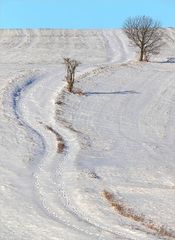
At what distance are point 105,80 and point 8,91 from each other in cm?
1315

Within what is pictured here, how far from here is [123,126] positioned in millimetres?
45344

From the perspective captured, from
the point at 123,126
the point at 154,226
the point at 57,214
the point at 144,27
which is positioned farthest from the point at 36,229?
the point at 144,27

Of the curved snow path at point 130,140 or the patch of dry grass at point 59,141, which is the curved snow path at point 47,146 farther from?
the curved snow path at point 130,140

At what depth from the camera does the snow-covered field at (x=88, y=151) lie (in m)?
22.6

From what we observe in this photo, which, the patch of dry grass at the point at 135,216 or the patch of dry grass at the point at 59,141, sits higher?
the patch of dry grass at the point at 135,216

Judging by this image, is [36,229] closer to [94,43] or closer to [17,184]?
[17,184]

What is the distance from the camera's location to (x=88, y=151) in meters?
37.0

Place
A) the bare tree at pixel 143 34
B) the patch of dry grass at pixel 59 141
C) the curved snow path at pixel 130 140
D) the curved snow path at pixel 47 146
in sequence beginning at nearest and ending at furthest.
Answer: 1. the curved snow path at pixel 47 146
2. the curved snow path at pixel 130 140
3. the patch of dry grass at pixel 59 141
4. the bare tree at pixel 143 34

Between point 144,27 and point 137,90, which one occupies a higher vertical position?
point 144,27

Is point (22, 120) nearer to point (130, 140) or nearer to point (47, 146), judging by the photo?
point (47, 146)

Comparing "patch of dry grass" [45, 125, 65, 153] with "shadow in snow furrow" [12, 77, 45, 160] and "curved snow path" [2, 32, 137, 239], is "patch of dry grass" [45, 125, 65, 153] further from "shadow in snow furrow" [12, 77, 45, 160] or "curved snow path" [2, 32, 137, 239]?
"shadow in snow furrow" [12, 77, 45, 160]

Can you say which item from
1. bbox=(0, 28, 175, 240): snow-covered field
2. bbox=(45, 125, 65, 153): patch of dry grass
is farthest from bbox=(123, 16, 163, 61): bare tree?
bbox=(45, 125, 65, 153): patch of dry grass

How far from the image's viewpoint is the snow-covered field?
22.6 m

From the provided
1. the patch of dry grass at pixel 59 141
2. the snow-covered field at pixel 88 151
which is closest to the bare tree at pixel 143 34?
the snow-covered field at pixel 88 151
